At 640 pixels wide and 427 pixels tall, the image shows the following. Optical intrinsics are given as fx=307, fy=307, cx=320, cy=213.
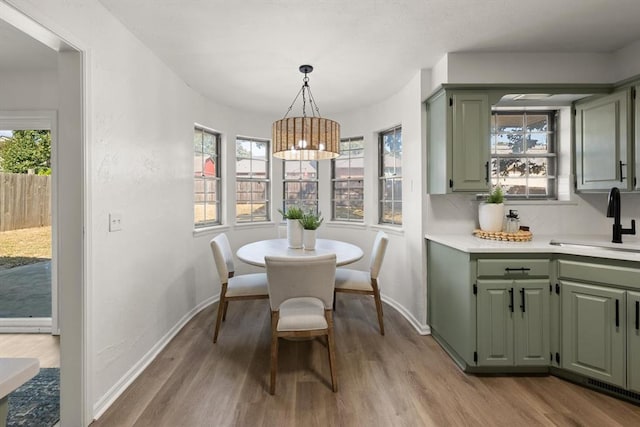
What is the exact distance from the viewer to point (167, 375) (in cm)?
222

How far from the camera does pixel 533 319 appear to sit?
218 cm

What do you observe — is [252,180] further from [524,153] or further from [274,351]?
[524,153]

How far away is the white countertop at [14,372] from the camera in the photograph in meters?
0.59

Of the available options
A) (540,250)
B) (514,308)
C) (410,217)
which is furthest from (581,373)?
(410,217)

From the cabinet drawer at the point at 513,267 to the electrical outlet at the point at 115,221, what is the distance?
8.19 feet

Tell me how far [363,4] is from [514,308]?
7.54 feet

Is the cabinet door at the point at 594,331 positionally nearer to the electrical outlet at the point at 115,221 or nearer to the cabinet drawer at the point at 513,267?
the cabinet drawer at the point at 513,267

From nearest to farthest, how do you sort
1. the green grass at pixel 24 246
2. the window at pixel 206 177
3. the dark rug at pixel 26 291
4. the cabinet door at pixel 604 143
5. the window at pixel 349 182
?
the cabinet door at pixel 604 143 → the dark rug at pixel 26 291 → the green grass at pixel 24 246 → the window at pixel 206 177 → the window at pixel 349 182

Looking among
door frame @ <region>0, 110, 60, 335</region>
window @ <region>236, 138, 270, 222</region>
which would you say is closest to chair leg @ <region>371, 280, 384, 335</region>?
window @ <region>236, 138, 270, 222</region>

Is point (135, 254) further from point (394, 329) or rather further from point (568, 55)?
point (568, 55)

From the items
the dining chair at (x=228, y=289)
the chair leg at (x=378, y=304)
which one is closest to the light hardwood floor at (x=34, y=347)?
the dining chair at (x=228, y=289)

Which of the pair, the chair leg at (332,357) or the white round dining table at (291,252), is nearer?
the chair leg at (332,357)

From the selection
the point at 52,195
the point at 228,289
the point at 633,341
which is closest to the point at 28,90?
the point at 52,195

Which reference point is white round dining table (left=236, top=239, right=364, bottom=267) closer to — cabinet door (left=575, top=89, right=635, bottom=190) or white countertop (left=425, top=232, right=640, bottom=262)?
white countertop (left=425, top=232, right=640, bottom=262)
